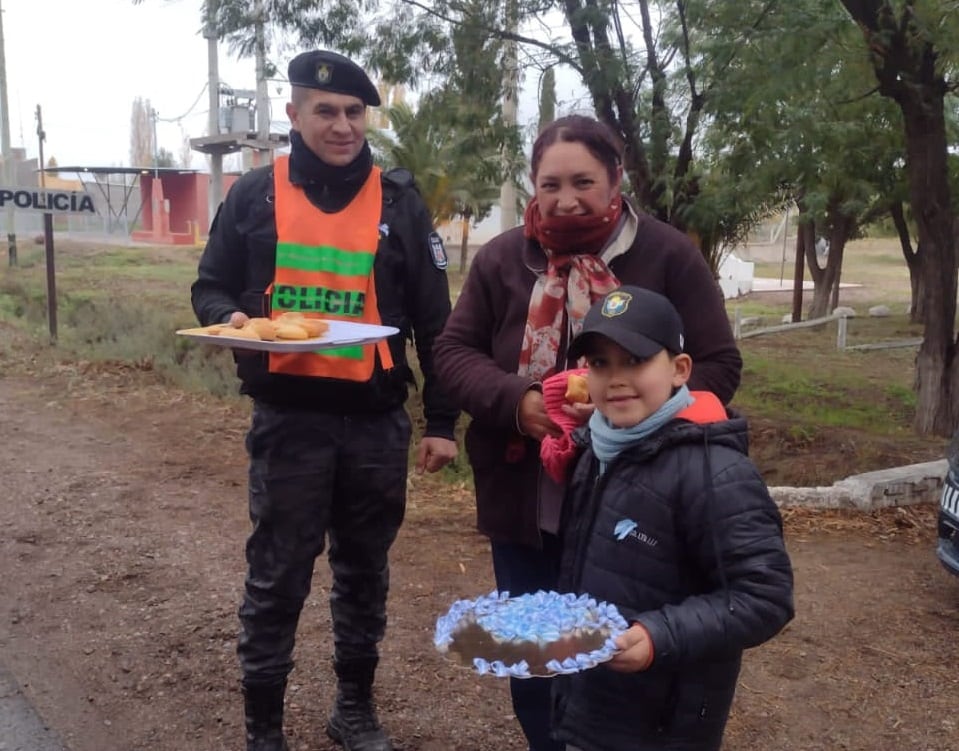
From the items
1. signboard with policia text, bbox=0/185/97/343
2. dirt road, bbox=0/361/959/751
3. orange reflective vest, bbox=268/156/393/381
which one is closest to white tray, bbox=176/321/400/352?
orange reflective vest, bbox=268/156/393/381

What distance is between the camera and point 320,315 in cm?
288

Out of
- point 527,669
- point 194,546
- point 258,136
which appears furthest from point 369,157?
point 258,136

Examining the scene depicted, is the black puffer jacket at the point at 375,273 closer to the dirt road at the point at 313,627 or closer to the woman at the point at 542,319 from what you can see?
the woman at the point at 542,319

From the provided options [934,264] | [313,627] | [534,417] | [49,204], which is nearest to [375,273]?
[534,417]

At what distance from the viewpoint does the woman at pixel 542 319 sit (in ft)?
7.63

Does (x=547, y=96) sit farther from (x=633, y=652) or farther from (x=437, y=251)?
(x=633, y=652)

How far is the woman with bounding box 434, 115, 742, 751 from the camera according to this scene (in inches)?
91.5

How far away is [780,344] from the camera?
17109 mm

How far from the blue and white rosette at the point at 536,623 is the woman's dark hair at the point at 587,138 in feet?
3.35

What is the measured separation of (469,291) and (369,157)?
59 centimetres

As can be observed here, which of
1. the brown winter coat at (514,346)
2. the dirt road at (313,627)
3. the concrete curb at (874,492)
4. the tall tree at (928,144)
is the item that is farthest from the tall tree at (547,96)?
the brown winter coat at (514,346)

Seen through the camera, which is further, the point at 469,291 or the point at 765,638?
the point at 469,291

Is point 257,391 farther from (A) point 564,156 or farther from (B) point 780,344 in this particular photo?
(B) point 780,344

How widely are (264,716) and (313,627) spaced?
1.25 metres
